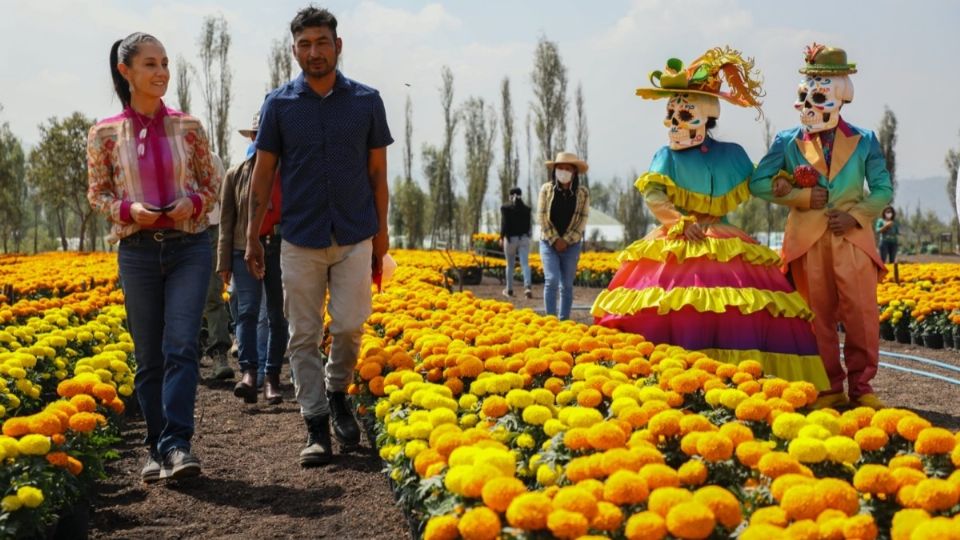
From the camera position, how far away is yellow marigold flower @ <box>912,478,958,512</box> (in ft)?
7.68

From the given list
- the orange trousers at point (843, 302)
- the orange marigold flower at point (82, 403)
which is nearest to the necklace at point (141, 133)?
the orange marigold flower at point (82, 403)

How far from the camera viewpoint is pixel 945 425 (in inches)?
229

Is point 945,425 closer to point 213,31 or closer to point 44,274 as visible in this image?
point 44,274

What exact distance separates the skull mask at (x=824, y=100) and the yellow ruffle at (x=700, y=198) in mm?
A: 580

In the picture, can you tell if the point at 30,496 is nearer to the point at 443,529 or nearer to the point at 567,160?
the point at 443,529

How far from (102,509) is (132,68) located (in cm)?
192

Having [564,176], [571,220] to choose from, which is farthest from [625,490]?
[564,176]

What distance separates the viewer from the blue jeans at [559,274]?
996cm

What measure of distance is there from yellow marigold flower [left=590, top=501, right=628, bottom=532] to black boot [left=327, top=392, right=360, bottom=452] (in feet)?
9.51

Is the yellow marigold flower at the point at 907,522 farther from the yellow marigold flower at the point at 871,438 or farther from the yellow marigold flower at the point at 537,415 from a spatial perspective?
the yellow marigold flower at the point at 537,415

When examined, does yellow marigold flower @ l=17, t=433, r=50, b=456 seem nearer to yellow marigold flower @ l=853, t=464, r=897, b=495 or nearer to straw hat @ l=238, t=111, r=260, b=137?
yellow marigold flower @ l=853, t=464, r=897, b=495

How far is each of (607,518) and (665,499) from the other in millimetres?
137

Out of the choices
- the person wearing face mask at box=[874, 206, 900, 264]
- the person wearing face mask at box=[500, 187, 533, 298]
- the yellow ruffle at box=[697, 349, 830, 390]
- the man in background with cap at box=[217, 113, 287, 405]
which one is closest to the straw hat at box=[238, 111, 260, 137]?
the man in background with cap at box=[217, 113, 287, 405]

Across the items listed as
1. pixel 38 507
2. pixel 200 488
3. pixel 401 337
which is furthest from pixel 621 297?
pixel 38 507
